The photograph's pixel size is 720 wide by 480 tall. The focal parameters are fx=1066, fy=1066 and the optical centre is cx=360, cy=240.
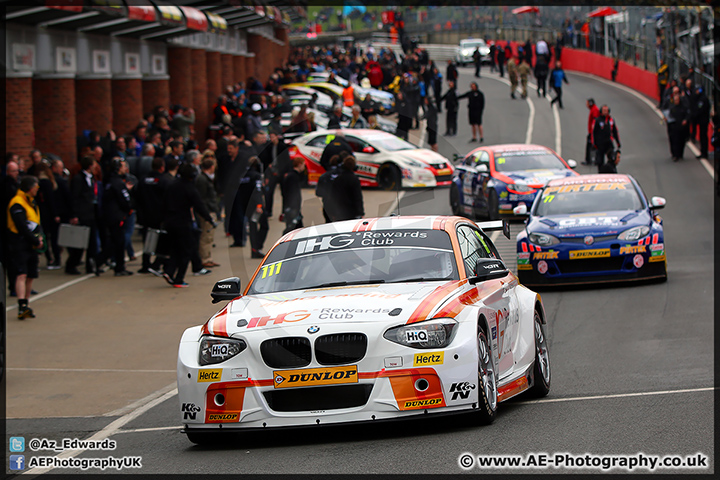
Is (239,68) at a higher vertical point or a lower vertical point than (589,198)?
higher

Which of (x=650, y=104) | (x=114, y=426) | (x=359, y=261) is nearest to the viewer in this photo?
(x=359, y=261)

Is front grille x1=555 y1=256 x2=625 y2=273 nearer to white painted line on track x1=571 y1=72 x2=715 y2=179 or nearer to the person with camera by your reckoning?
the person with camera

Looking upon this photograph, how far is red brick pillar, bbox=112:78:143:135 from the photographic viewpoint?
2848 centimetres

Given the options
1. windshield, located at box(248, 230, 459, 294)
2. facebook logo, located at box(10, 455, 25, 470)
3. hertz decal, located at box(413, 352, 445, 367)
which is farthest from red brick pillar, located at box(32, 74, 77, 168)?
hertz decal, located at box(413, 352, 445, 367)

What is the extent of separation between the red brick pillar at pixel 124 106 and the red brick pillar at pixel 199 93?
8.53 metres

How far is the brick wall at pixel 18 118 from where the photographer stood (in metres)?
20.3

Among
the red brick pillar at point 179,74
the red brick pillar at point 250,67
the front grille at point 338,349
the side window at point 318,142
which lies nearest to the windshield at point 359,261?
the front grille at point 338,349

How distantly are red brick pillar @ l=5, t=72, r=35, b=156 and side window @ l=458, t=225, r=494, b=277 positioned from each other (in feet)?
44.9

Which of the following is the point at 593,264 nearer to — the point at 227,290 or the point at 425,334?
the point at 227,290

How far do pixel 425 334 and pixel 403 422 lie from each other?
3.05 ft

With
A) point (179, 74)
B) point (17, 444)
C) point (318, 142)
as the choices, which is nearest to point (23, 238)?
point (17, 444)

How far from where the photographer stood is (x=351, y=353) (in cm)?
671

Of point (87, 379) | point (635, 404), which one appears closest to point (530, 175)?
point (87, 379)

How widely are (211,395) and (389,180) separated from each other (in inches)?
812
